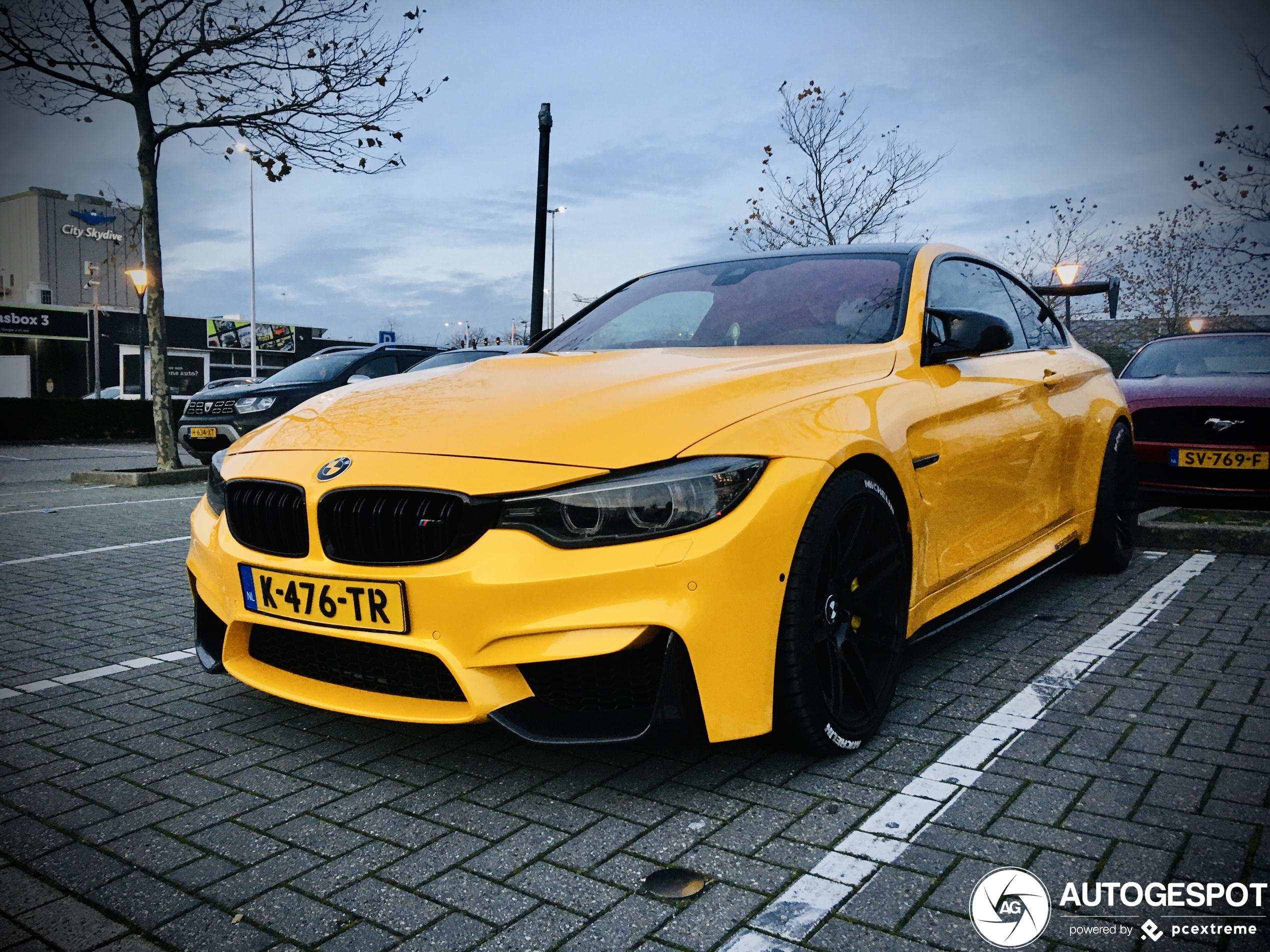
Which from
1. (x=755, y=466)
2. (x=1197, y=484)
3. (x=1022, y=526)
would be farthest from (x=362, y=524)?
(x=1197, y=484)

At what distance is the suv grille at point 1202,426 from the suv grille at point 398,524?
18.6 feet

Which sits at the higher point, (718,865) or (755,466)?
(755,466)

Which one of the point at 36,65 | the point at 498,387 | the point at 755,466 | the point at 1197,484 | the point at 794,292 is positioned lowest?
the point at 1197,484

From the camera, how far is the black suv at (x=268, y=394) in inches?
454

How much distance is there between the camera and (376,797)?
261cm

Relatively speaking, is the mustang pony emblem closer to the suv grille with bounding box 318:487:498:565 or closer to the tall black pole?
the suv grille with bounding box 318:487:498:565

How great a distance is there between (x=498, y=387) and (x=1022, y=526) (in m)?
2.24

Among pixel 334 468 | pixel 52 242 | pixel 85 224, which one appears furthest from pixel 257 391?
pixel 85 224

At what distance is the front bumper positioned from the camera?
2.31 metres

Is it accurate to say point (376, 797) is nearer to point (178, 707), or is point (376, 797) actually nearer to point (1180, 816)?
point (178, 707)

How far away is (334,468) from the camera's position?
265 cm

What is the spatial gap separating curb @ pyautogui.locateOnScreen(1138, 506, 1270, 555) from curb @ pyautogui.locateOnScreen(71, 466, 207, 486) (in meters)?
10.9

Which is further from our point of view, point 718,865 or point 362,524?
point 362,524

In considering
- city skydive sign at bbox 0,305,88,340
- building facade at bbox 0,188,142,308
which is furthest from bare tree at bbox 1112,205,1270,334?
building facade at bbox 0,188,142,308
